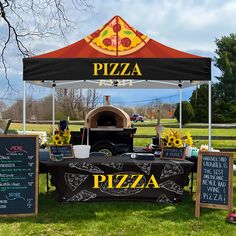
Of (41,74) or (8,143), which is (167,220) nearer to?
(8,143)

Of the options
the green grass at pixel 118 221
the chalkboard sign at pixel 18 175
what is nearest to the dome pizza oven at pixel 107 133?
the green grass at pixel 118 221

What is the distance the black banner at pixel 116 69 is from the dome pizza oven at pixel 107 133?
7.51ft

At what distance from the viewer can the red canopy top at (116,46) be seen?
18.6ft


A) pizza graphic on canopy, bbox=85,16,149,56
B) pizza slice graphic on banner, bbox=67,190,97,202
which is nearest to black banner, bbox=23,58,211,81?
pizza graphic on canopy, bbox=85,16,149,56

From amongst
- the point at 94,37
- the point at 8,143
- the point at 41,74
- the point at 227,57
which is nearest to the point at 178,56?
the point at 94,37

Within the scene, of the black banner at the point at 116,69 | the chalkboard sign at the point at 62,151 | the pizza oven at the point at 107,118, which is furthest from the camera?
the pizza oven at the point at 107,118

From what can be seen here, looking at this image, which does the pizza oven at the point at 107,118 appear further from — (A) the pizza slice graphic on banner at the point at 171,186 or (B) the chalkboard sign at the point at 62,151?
(A) the pizza slice graphic on banner at the point at 171,186

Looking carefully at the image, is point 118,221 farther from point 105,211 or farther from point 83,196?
point 83,196

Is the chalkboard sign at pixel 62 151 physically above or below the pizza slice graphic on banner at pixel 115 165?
above

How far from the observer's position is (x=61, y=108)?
25.3 m

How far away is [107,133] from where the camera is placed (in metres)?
7.80

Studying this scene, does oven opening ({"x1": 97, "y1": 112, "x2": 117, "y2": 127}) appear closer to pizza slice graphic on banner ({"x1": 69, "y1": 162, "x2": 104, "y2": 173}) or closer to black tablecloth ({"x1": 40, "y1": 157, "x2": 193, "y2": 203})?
black tablecloth ({"x1": 40, "y1": 157, "x2": 193, "y2": 203})

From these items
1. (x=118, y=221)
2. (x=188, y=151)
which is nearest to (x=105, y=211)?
(x=118, y=221)

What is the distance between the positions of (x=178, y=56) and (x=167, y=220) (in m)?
2.48
